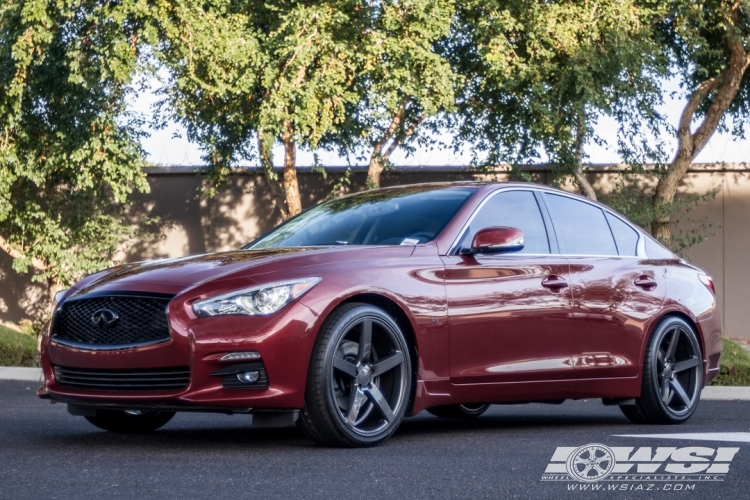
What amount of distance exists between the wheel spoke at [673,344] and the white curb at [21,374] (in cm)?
689

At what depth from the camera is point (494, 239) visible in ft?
23.2

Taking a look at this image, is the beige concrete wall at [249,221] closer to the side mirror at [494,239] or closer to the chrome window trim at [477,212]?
the chrome window trim at [477,212]

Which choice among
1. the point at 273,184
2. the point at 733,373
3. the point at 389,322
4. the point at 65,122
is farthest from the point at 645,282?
the point at 273,184

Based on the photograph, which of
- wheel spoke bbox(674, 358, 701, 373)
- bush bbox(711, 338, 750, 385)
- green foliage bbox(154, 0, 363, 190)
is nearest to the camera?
wheel spoke bbox(674, 358, 701, 373)

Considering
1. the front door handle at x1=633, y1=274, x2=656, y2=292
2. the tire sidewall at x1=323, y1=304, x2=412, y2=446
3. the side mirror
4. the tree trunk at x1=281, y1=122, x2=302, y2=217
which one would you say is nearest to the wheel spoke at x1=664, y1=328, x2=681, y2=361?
the front door handle at x1=633, y1=274, x2=656, y2=292

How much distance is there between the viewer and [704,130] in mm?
19234

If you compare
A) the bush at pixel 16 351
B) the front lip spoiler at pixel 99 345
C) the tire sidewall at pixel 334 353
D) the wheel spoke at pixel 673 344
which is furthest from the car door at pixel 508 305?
the bush at pixel 16 351

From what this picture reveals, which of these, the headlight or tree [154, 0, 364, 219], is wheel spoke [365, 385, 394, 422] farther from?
tree [154, 0, 364, 219]

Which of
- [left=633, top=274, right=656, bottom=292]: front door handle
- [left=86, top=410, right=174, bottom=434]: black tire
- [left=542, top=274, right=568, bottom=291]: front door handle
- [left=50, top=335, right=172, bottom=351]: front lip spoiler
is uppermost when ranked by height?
[left=542, top=274, right=568, bottom=291]: front door handle

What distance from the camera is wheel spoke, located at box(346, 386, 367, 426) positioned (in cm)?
630

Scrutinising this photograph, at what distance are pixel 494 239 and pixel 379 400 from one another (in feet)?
4.15

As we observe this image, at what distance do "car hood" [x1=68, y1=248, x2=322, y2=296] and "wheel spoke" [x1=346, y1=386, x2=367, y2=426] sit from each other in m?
0.81

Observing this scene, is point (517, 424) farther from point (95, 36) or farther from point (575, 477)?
point (95, 36)

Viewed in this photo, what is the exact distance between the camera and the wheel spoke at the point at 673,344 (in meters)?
8.55
